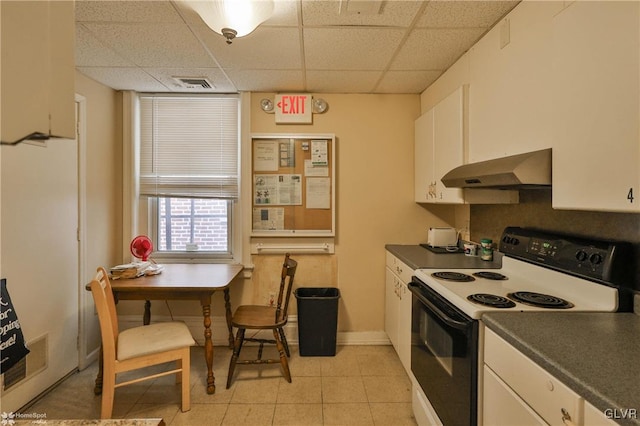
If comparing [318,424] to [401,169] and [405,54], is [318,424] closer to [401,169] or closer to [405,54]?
[401,169]

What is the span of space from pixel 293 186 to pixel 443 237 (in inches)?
56.6

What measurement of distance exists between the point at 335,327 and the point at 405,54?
2.26 metres

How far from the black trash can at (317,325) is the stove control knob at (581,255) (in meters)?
1.77

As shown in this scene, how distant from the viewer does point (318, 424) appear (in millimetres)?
1956

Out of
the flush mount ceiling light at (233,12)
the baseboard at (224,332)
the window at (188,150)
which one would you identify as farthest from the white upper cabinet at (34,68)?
the baseboard at (224,332)

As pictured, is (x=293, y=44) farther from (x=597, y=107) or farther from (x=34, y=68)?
(x=34, y=68)

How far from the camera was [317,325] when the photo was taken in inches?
109

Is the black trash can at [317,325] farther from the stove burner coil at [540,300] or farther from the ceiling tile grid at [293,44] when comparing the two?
the ceiling tile grid at [293,44]

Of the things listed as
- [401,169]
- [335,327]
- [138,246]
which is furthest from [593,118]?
[138,246]

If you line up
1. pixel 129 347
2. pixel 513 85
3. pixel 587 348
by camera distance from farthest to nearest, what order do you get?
1. pixel 129 347
2. pixel 513 85
3. pixel 587 348

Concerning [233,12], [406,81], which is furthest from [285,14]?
[406,81]

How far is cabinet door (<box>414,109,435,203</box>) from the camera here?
2.62 metres

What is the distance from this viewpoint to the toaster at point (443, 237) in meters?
2.75

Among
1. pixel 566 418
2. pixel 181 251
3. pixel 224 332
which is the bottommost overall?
pixel 224 332
